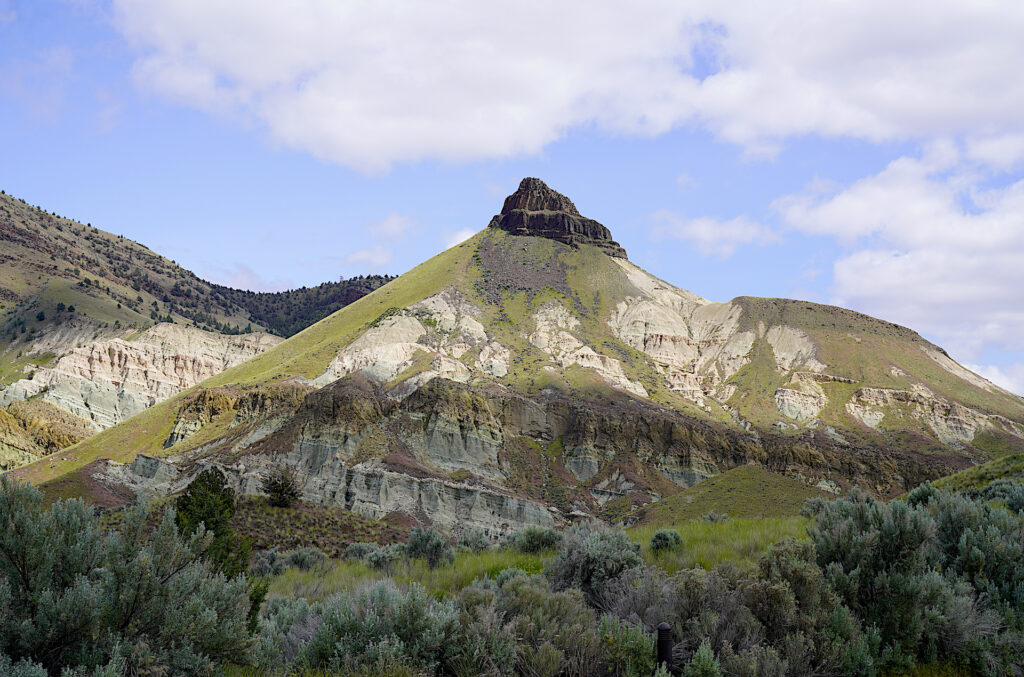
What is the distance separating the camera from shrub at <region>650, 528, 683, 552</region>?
10670mm

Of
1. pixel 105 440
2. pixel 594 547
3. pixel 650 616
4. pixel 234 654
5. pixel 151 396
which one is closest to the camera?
pixel 234 654

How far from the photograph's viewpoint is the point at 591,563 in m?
8.75

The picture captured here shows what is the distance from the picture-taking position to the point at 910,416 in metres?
108

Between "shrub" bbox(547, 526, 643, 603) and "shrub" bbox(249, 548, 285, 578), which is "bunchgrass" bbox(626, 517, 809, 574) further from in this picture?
"shrub" bbox(249, 548, 285, 578)

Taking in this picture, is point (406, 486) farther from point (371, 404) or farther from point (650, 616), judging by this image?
point (650, 616)

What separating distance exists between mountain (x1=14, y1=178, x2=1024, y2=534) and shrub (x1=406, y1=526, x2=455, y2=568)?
38.6m

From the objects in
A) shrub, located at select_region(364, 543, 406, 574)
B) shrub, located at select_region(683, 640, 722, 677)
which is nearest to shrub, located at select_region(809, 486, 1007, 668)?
shrub, located at select_region(683, 640, 722, 677)

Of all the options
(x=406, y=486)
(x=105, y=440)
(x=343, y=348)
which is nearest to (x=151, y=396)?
(x=105, y=440)

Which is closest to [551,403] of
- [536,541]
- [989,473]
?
[989,473]

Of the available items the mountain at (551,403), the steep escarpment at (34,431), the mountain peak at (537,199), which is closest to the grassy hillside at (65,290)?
the steep escarpment at (34,431)

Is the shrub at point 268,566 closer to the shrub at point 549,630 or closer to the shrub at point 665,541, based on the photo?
the shrub at point 665,541

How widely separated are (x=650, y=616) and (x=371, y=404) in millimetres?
71338

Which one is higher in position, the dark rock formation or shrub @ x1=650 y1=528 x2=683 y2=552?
the dark rock formation

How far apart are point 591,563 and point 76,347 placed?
139225mm
